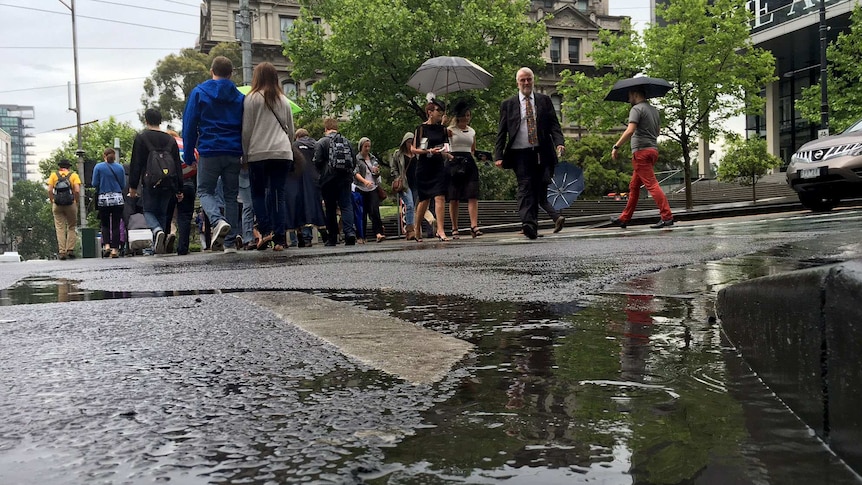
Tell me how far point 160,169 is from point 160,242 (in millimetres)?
1097

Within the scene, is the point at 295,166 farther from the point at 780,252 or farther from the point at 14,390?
the point at 14,390

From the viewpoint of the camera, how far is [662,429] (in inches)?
51.3

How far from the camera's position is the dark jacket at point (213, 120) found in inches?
334

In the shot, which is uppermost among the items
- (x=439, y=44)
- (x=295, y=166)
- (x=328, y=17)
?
(x=328, y=17)

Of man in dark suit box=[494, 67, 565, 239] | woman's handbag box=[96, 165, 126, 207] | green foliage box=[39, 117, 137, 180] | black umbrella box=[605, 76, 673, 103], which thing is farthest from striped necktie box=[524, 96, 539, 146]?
green foliage box=[39, 117, 137, 180]

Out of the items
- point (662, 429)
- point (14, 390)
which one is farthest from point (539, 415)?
point (14, 390)

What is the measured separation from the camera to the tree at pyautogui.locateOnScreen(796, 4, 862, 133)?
30.8 meters

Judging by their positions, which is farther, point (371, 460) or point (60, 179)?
point (60, 179)

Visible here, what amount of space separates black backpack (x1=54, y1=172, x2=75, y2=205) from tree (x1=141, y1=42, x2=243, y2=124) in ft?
135

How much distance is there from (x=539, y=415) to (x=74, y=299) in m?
3.38

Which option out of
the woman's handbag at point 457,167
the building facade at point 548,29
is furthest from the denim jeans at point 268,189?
the building facade at point 548,29

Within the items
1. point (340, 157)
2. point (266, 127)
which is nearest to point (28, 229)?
point (340, 157)

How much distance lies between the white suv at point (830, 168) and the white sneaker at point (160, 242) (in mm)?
9359

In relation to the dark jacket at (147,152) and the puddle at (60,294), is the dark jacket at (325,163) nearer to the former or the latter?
the dark jacket at (147,152)
